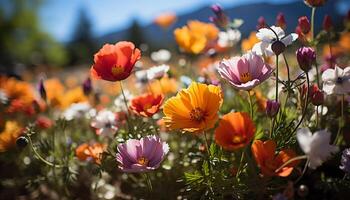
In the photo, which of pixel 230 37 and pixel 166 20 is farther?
pixel 166 20

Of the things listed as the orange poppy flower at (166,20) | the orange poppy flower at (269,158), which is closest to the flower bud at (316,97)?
the orange poppy flower at (269,158)

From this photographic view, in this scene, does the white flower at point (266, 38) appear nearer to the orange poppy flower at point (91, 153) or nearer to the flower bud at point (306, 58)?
the flower bud at point (306, 58)

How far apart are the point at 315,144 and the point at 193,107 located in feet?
1.29

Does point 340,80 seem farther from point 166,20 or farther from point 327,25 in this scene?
point 166,20

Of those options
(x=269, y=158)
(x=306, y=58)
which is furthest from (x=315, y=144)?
(x=306, y=58)

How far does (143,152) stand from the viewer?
1.35m

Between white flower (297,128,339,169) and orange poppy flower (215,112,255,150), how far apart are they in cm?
16

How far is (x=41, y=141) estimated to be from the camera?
6.42 ft

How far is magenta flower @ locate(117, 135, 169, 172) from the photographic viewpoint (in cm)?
133

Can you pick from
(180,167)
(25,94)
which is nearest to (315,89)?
(180,167)

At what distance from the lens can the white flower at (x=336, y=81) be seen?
4.41 ft

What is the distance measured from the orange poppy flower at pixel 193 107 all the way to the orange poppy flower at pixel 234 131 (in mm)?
56

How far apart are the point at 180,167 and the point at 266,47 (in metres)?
0.66

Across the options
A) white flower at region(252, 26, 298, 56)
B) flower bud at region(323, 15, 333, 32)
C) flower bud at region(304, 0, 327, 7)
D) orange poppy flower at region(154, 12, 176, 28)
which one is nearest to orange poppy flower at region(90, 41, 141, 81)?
white flower at region(252, 26, 298, 56)
